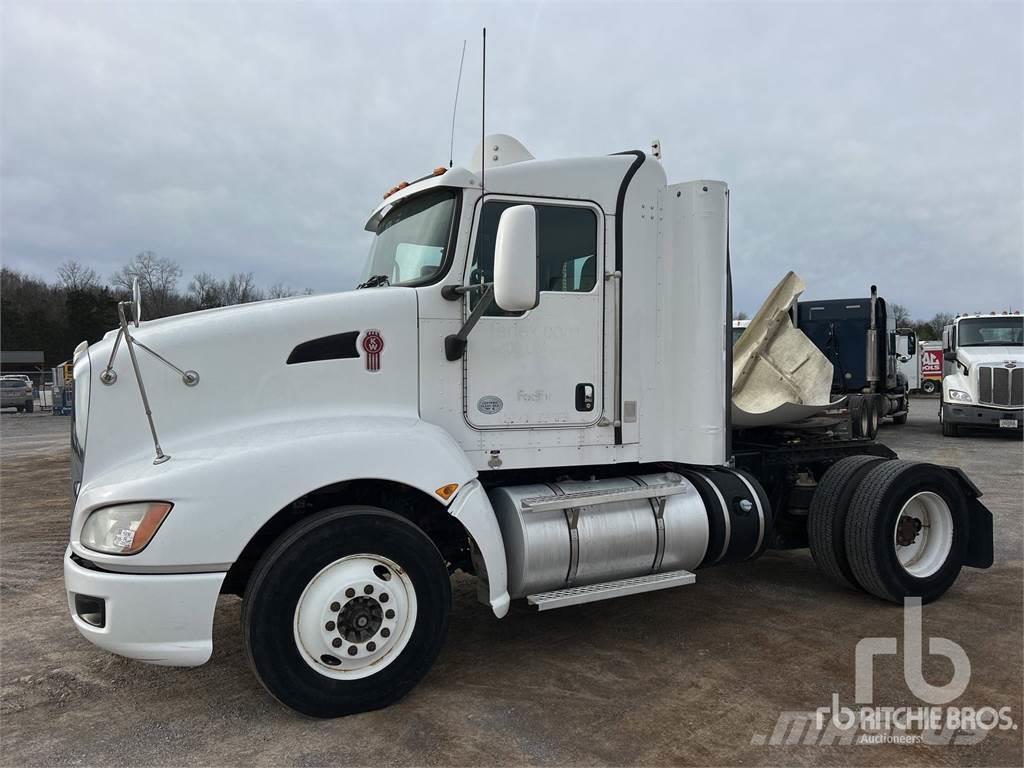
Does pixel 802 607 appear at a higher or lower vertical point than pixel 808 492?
lower

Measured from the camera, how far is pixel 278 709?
Result: 371 cm

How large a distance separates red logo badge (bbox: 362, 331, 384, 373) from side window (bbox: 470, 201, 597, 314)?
0.75 m

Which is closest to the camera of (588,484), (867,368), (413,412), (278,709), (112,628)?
(112,628)

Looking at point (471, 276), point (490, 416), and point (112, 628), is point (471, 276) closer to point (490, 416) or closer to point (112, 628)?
point (490, 416)

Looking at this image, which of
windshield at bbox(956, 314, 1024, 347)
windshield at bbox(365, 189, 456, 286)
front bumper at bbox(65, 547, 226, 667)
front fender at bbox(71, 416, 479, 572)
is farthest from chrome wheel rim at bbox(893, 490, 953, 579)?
windshield at bbox(956, 314, 1024, 347)

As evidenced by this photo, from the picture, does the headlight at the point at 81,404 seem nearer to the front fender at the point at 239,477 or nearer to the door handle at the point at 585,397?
the front fender at the point at 239,477

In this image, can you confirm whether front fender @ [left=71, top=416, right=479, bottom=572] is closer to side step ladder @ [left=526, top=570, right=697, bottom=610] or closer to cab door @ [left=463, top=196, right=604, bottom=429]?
cab door @ [left=463, top=196, right=604, bottom=429]

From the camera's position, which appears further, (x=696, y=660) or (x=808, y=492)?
(x=808, y=492)

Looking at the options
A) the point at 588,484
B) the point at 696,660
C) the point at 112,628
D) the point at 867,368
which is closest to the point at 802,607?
the point at 696,660

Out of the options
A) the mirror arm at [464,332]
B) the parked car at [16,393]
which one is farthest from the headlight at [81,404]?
the parked car at [16,393]

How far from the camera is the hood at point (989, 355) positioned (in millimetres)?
16188

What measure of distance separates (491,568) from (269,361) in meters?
1.65

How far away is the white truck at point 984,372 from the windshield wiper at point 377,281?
54.2 ft

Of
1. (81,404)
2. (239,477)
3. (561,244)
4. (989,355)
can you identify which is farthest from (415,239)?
(989,355)
